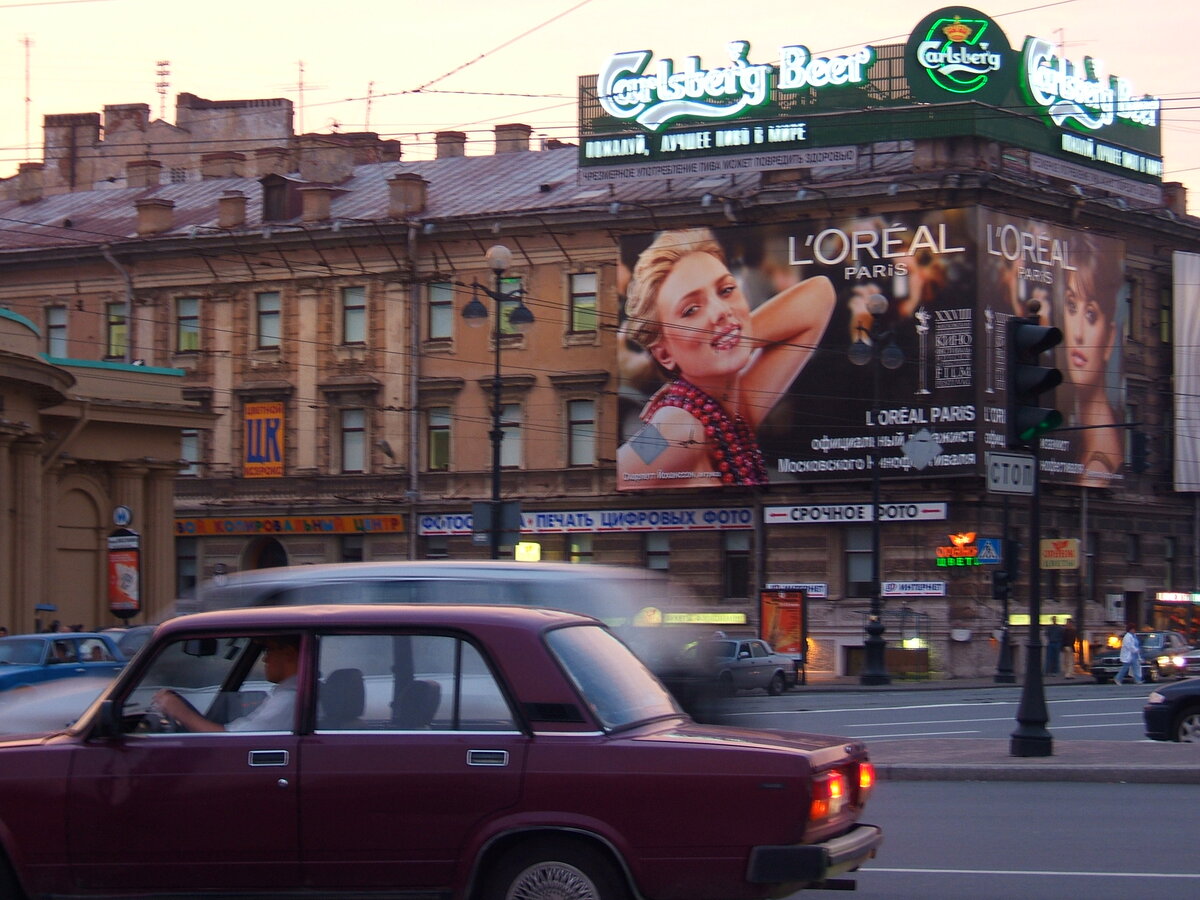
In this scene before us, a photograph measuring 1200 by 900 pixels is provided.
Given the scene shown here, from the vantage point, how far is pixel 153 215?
2328 inches

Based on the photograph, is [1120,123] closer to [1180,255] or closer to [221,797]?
[1180,255]

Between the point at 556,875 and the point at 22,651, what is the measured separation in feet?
57.8

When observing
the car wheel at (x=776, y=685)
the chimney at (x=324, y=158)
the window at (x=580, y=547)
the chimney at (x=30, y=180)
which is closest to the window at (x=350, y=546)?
the window at (x=580, y=547)

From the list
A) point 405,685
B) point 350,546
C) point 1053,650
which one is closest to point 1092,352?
point 1053,650

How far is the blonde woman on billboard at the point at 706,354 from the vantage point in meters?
48.6

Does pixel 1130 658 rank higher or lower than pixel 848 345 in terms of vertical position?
lower

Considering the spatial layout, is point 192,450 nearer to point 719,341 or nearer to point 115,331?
point 115,331

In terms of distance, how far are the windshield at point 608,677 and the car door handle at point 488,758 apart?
45cm

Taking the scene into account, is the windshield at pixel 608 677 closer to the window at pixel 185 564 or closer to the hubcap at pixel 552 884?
the hubcap at pixel 552 884

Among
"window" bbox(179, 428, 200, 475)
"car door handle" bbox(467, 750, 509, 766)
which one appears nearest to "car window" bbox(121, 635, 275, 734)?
"car door handle" bbox(467, 750, 509, 766)

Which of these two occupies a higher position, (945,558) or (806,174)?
(806,174)

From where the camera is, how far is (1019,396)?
1791cm

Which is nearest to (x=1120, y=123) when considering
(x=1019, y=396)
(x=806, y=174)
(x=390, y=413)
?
(x=806, y=174)

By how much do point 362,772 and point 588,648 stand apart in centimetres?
118
